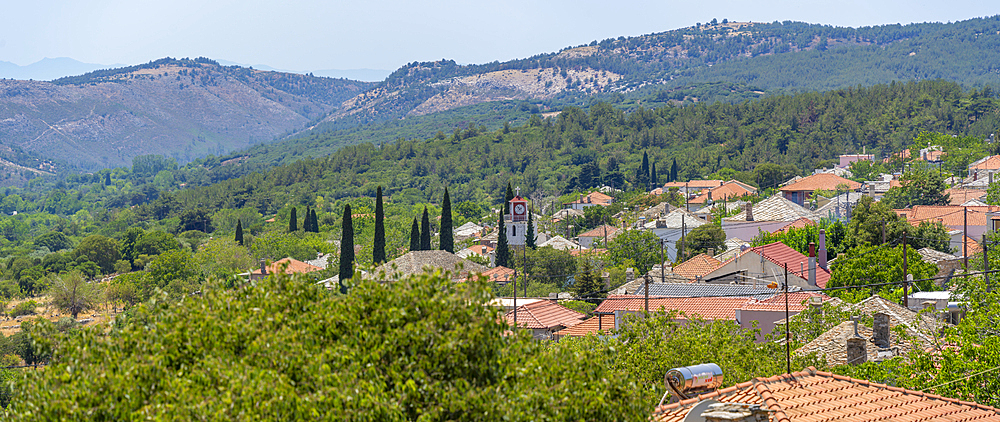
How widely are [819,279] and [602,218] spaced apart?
2248 inches

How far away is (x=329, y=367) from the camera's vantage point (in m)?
9.19

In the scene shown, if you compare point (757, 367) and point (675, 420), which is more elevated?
point (675, 420)

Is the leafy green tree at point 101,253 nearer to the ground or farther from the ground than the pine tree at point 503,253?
nearer to the ground

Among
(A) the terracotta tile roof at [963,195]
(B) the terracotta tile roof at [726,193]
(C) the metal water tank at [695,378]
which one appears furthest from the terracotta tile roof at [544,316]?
(B) the terracotta tile roof at [726,193]

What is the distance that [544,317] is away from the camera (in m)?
39.3

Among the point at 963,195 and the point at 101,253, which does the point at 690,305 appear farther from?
the point at 101,253

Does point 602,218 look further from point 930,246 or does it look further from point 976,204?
point 930,246

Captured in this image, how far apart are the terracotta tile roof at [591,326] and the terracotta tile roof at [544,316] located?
385 mm

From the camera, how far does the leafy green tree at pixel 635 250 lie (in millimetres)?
67938

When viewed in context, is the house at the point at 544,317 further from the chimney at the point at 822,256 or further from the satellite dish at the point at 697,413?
the satellite dish at the point at 697,413

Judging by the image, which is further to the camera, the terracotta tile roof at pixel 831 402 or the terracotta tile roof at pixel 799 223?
the terracotta tile roof at pixel 799 223

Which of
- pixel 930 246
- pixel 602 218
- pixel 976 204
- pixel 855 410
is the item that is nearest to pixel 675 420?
pixel 855 410

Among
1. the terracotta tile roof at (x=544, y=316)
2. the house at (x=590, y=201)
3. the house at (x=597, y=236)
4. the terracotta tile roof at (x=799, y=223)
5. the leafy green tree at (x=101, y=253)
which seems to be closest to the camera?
the terracotta tile roof at (x=544, y=316)

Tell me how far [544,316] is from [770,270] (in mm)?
15035
